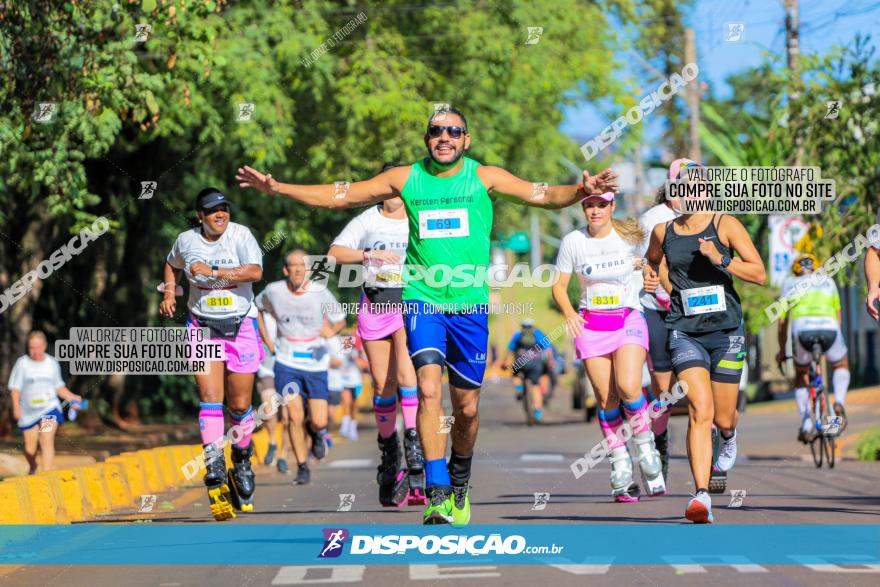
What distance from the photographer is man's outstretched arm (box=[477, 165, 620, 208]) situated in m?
8.88

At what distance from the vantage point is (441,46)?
2772 cm

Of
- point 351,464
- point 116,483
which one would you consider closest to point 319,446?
point 116,483

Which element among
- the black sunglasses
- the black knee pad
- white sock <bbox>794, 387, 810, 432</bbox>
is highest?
the black sunglasses

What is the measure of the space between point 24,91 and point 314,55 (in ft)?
32.4

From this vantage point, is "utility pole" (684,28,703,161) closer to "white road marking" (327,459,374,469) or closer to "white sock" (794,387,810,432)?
"white road marking" (327,459,374,469)

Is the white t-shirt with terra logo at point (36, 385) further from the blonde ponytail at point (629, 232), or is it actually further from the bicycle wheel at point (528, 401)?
the bicycle wheel at point (528, 401)

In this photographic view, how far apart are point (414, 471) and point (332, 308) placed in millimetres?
5762

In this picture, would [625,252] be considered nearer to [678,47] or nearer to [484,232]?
[484,232]

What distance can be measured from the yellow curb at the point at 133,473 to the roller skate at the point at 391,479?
11.9 ft

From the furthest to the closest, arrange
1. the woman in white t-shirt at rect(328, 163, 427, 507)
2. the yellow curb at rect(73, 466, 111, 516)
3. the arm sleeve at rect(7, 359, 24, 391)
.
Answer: the arm sleeve at rect(7, 359, 24, 391), the yellow curb at rect(73, 466, 111, 516), the woman in white t-shirt at rect(328, 163, 427, 507)

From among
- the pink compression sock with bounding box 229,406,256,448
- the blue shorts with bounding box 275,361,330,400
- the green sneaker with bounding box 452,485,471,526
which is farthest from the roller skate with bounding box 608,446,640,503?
the blue shorts with bounding box 275,361,330,400

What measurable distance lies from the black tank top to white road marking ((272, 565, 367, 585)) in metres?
3.17

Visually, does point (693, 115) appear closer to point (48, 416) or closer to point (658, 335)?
point (48, 416)

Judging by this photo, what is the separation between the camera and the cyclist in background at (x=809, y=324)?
54.1ft
